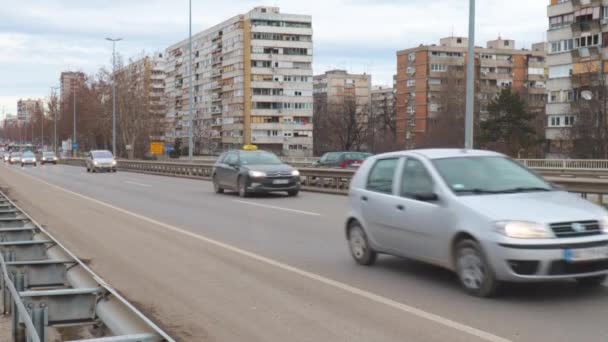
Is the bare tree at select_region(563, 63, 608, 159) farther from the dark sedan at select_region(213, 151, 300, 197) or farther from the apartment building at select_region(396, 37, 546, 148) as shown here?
the apartment building at select_region(396, 37, 546, 148)

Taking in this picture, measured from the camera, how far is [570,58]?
251 feet

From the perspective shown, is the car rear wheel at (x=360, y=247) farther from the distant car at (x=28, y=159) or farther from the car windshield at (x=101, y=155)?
the distant car at (x=28, y=159)

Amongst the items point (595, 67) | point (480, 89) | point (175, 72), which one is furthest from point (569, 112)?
point (175, 72)

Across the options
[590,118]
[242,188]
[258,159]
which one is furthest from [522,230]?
[590,118]

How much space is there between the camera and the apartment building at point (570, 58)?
72.9 meters

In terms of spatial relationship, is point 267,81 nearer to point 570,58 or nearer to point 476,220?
point 570,58

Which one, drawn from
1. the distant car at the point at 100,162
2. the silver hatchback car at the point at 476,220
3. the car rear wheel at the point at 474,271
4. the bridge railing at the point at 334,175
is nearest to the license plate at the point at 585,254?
the silver hatchback car at the point at 476,220

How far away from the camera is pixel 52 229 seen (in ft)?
45.2

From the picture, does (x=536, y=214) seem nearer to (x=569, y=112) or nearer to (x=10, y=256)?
(x=10, y=256)

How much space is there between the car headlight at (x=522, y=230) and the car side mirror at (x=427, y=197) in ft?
3.27

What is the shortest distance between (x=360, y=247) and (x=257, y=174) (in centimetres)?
1348

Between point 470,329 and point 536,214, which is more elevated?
point 536,214

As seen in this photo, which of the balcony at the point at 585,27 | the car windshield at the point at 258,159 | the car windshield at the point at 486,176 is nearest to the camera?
the car windshield at the point at 486,176

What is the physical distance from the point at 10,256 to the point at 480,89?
11044 cm
